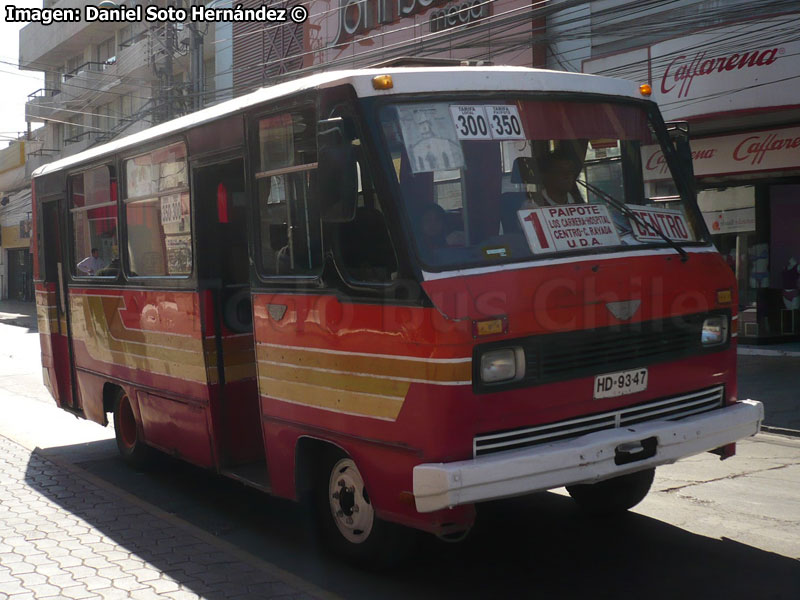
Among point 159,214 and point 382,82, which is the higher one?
point 382,82

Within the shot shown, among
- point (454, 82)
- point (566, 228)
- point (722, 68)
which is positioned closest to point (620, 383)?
point (566, 228)

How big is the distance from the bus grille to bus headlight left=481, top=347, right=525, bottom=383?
0.27 metres

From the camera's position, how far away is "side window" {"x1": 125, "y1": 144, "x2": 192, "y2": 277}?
7059mm

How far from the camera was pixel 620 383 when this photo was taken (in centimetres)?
511

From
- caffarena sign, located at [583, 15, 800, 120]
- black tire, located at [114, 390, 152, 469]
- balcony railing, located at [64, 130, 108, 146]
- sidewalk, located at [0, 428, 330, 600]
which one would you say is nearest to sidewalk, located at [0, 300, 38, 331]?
balcony railing, located at [64, 130, 108, 146]

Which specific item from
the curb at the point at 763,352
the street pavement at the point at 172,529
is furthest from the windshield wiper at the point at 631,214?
the curb at the point at 763,352

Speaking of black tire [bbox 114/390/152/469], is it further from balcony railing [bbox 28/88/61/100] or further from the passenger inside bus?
balcony railing [bbox 28/88/61/100]

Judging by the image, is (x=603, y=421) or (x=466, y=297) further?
(x=603, y=421)

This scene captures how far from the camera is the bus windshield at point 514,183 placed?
16.2 feet

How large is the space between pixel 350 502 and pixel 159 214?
3.12 meters

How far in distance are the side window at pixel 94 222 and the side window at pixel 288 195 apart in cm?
292

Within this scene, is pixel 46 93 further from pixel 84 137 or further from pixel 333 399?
pixel 333 399

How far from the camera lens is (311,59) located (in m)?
23.8

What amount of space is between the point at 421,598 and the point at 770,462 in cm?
415
